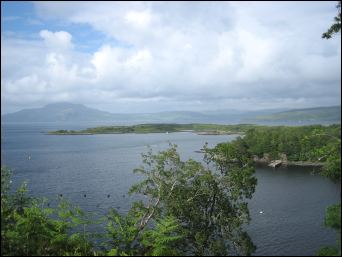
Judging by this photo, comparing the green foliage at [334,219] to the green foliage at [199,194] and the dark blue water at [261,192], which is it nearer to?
the green foliage at [199,194]

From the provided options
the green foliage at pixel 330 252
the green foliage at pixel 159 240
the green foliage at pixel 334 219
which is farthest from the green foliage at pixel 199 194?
the green foliage at pixel 334 219

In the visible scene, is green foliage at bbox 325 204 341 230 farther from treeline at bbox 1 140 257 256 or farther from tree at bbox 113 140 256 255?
tree at bbox 113 140 256 255

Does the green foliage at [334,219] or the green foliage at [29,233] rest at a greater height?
the green foliage at [334,219]

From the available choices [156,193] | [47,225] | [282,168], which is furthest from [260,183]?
[47,225]

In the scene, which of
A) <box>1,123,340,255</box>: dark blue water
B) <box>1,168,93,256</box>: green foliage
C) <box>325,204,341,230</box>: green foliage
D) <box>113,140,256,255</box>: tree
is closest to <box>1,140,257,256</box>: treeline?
<box>113,140,256,255</box>: tree

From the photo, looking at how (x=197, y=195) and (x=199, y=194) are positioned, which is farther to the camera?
(x=197, y=195)

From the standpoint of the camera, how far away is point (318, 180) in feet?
343

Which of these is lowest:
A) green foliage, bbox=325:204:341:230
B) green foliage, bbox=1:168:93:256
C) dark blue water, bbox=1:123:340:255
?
dark blue water, bbox=1:123:340:255

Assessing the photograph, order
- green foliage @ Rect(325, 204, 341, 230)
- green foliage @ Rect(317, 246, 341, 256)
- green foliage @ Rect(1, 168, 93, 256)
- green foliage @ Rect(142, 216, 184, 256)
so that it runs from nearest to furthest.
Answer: green foliage @ Rect(317, 246, 341, 256) < green foliage @ Rect(325, 204, 341, 230) < green foliage @ Rect(1, 168, 93, 256) < green foliage @ Rect(142, 216, 184, 256)

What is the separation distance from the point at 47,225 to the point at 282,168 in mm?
117243

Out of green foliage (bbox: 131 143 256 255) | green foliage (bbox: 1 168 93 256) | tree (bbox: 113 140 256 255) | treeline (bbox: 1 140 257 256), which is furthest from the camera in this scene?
green foliage (bbox: 131 143 256 255)

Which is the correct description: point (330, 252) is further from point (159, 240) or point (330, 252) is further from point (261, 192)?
point (261, 192)

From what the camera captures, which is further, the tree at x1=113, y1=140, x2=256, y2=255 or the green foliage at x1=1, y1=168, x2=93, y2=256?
the tree at x1=113, y1=140, x2=256, y2=255

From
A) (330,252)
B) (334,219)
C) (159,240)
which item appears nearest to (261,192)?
(159,240)
